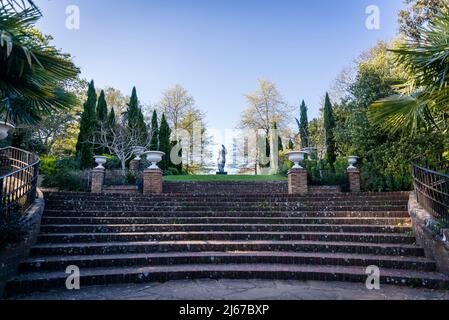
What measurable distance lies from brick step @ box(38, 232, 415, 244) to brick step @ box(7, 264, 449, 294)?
43.3 inches

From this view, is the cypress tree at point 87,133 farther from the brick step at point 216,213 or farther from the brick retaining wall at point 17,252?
the brick retaining wall at point 17,252

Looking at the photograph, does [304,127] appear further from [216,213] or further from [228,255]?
[228,255]

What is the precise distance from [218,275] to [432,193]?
4.27m

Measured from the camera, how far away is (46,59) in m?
4.00

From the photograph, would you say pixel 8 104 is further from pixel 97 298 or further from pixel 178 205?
pixel 178 205

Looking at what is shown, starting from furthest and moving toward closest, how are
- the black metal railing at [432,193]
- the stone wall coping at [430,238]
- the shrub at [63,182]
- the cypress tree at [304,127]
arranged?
1. the cypress tree at [304,127]
2. the shrub at [63,182]
3. the black metal railing at [432,193]
4. the stone wall coping at [430,238]

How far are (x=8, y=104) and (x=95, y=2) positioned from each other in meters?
3.38

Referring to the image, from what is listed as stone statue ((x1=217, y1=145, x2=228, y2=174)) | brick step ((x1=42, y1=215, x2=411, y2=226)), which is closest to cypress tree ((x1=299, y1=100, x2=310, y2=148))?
stone statue ((x1=217, y1=145, x2=228, y2=174))

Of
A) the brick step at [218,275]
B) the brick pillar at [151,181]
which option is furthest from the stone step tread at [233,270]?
the brick pillar at [151,181]

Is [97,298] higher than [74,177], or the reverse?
[74,177]

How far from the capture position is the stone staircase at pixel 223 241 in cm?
433

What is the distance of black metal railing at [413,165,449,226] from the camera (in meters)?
4.92

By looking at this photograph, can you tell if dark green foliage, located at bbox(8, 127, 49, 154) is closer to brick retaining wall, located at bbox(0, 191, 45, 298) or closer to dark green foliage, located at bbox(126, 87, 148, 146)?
dark green foliage, located at bbox(126, 87, 148, 146)
